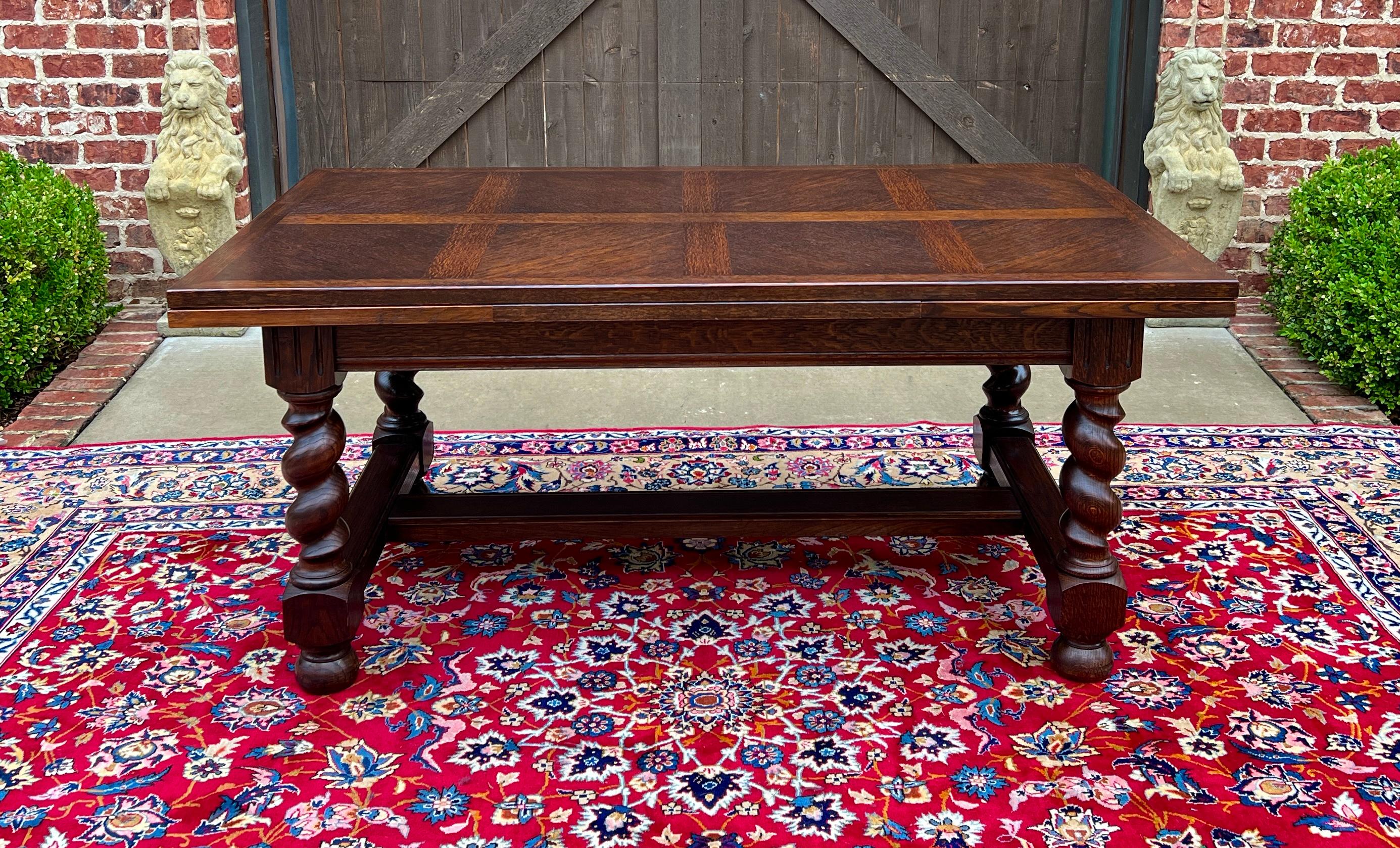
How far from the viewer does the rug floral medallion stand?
239cm

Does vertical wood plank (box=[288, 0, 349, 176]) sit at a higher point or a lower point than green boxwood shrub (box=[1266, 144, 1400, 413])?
higher

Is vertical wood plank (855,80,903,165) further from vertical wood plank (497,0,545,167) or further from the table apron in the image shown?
the table apron

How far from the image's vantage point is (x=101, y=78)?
17.3 ft

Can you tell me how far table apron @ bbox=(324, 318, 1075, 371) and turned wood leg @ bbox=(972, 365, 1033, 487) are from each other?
1.00 m

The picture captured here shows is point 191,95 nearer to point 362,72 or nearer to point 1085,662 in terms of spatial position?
point 362,72

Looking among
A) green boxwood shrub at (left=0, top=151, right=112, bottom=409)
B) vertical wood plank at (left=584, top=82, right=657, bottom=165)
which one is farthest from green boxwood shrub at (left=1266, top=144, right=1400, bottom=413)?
green boxwood shrub at (left=0, top=151, right=112, bottom=409)

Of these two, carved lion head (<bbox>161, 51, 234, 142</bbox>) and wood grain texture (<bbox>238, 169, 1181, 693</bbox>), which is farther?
carved lion head (<bbox>161, 51, 234, 142</bbox>)

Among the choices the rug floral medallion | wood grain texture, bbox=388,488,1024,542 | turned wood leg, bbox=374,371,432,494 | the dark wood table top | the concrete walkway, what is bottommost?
the rug floral medallion

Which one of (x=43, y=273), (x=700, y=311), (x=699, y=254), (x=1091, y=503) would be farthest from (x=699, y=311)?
(x=43, y=273)

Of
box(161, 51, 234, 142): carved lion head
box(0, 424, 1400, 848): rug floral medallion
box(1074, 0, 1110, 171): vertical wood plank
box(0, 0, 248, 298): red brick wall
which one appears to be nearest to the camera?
box(0, 424, 1400, 848): rug floral medallion

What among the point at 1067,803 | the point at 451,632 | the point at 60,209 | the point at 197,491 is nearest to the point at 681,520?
the point at 451,632

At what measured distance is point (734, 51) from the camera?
222 inches

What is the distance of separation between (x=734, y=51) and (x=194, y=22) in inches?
84.8

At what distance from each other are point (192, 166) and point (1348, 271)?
418 centimetres
